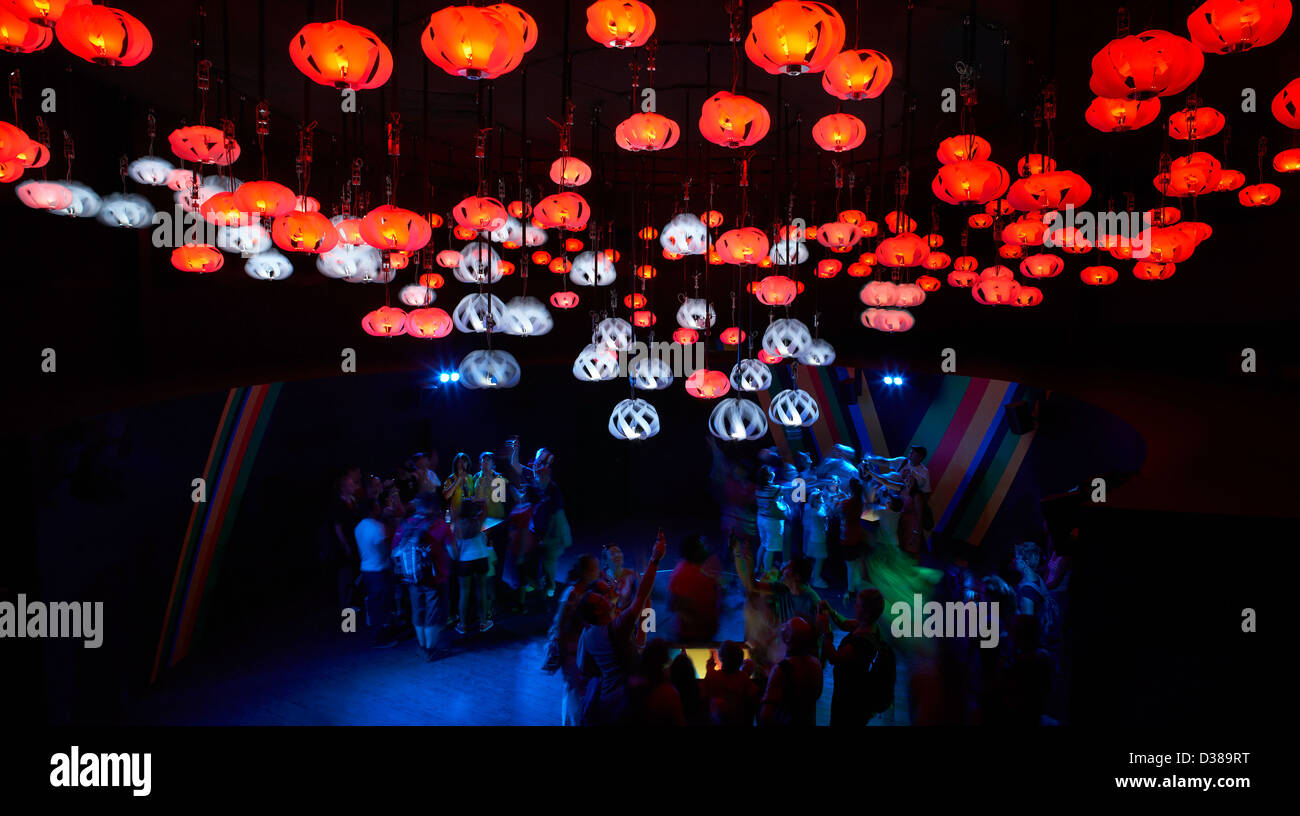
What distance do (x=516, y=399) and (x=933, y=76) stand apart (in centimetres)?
670

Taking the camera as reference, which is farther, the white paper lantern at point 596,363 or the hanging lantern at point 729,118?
the white paper lantern at point 596,363

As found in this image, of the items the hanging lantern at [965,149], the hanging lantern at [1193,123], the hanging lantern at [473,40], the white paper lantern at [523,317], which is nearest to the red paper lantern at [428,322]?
the white paper lantern at [523,317]

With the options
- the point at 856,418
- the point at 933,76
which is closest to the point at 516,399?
the point at 856,418

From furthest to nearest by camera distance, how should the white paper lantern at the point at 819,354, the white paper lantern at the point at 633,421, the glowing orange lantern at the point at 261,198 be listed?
the white paper lantern at the point at 819,354 → the white paper lantern at the point at 633,421 → the glowing orange lantern at the point at 261,198

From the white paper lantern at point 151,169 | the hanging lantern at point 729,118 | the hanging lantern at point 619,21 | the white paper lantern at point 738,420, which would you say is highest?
the white paper lantern at point 151,169

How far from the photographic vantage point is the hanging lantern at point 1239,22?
8.01ft

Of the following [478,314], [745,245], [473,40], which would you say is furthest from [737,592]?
[473,40]

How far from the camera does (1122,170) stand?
8133mm

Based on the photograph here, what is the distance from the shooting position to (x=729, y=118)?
2.96 m

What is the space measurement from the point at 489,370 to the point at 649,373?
1.00 meters

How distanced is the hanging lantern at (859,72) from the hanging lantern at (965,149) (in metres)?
0.80

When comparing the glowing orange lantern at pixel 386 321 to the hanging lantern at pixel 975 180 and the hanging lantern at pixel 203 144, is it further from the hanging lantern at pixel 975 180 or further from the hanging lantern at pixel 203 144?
the hanging lantern at pixel 975 180

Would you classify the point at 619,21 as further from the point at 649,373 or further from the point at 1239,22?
the point at 649,373
